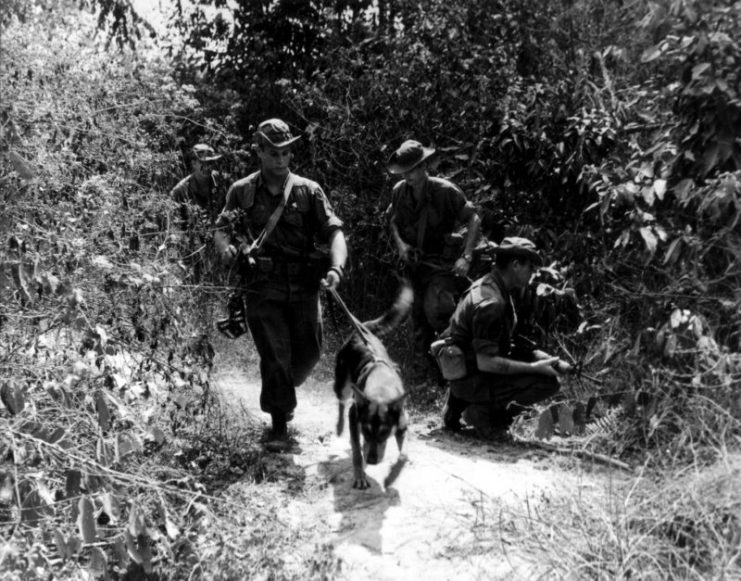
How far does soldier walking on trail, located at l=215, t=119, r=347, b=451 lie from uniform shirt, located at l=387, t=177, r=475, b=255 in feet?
4.74

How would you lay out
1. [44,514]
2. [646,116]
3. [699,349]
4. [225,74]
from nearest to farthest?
1. [44,514]
2. [699,349]
3. [646,116]
4. [225,74]

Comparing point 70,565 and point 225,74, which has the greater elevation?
point 225,74

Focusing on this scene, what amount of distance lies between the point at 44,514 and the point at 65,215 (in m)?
2.01

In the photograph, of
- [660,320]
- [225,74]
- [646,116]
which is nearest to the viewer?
[660,320]

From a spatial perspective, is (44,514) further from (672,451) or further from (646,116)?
(646,116)

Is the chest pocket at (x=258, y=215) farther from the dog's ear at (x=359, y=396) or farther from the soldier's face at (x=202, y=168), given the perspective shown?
the soldier's face at (x=202, y=168)

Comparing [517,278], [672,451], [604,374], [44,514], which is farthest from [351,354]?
[44,514]

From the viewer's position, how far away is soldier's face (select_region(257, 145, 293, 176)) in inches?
228

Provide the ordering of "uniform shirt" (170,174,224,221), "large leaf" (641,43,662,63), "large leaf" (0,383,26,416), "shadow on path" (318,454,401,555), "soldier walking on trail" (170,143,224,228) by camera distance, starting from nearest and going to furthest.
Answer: "large leaf" (0,383,26,416) → "shadow on path" (318,454,401,555) → "large leaf" (641,43,662,63) → "uniform shirt" (170,174,224,221) → "soldier walking on trail" (170,143,224,228)

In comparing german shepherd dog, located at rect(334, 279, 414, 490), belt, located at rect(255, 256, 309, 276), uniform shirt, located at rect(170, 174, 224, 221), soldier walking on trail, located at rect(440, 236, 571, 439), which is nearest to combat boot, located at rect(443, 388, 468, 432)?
soldier walking on trail, located at rect(440, 236, 571, 439)

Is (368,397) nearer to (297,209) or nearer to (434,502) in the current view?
(434,502)

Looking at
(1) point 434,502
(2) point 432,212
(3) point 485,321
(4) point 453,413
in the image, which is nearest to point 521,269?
(3) point 485,321

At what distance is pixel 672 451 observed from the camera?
4.57m

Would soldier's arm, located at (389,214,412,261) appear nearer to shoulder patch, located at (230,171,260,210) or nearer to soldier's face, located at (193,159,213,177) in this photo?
shoulder patch, located at (230,171,260,210)
